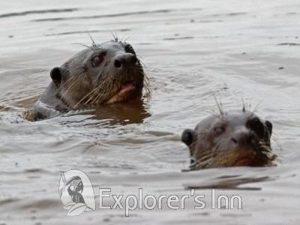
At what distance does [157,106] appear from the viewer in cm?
924

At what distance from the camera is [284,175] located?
6523mm

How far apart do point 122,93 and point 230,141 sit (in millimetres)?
A: 2717

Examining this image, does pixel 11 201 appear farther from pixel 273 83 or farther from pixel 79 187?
pixel 273 83

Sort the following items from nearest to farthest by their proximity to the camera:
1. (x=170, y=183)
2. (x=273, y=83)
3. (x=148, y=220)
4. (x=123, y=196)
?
(x=148, y=220)
(x=123, y=196)
(x=170, y=183)
(x=273, y=83)

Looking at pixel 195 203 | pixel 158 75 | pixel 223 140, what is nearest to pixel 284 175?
pixel 223 140

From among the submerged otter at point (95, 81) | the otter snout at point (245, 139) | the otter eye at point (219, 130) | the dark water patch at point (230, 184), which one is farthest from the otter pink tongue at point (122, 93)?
the dark water patch at point (230, 184)

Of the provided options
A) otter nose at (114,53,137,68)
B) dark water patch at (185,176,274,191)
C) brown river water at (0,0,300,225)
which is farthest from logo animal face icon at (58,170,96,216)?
otter nose at (114,53,137,68)

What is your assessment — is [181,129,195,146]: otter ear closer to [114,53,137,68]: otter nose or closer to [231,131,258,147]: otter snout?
[231,131,258,147]: otter snout

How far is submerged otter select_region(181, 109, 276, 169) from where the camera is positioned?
651 centimetres

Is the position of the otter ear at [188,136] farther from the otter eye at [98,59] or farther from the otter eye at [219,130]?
the otter eye at [98,59]

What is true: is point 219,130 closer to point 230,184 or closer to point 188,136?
point 188,136

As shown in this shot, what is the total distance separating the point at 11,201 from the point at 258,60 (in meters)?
5.35

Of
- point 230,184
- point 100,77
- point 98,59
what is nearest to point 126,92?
point 100,77

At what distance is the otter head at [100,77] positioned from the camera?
29.8ft
